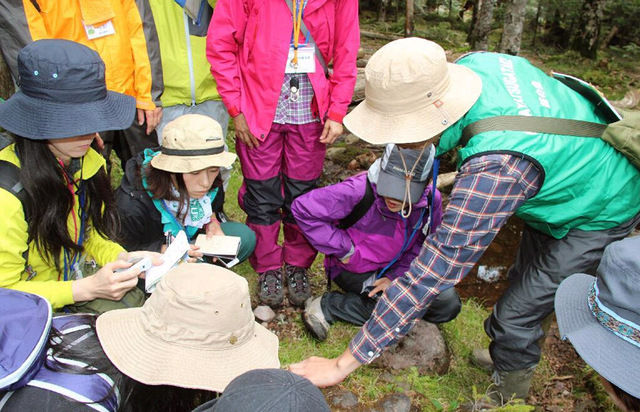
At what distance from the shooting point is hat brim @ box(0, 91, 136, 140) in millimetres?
2184

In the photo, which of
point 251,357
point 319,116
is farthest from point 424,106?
point 319,116

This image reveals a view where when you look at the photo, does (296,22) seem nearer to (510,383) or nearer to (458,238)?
(458,238)

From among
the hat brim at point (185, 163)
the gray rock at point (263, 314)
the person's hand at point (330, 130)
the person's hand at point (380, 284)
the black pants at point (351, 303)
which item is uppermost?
the hat brim at point (185, 163)

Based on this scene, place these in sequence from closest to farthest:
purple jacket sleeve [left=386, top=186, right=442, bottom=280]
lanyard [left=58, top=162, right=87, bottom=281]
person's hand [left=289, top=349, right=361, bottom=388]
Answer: person's hand [left=289, top=349, right=361, bottom=388], lanyard [left=58, top=162, right=87, bottom=281], purple jacket sleeve [left=386, top=186, right=442, bottom=280]

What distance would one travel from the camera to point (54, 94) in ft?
7.30

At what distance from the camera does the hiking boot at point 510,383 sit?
10.5 ft

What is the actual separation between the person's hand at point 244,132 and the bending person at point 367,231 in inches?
23.1

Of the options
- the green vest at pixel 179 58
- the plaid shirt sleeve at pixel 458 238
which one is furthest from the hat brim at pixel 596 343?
the green vest at pixel 179 58

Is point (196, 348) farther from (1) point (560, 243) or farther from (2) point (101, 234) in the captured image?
(1) point (560, 243)

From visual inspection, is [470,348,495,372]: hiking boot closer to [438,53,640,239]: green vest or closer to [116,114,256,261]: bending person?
[438,53,640,239]: green vest

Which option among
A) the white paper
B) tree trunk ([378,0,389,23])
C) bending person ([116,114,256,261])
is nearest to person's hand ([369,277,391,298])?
bending person ([116,114,256,261])

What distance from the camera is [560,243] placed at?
2.85 metres

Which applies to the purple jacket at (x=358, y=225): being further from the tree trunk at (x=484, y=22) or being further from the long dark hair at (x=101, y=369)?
the tree trunk at (x=484, y=22)

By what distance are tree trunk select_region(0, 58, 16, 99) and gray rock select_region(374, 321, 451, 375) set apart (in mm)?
3705
